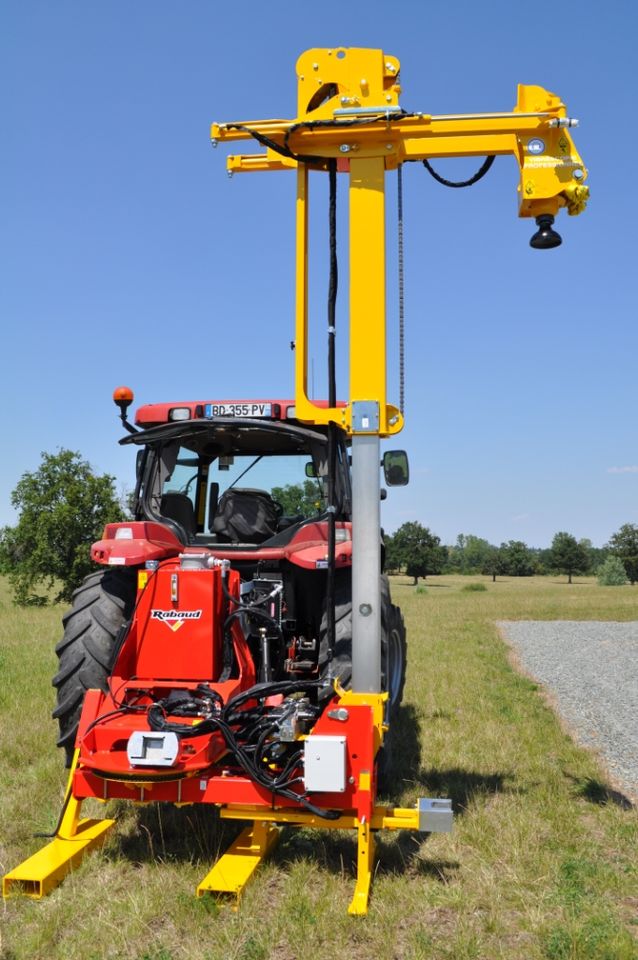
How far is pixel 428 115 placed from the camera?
455cm

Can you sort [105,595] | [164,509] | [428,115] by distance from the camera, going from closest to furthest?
[428,115] → [105,595] → [164,509]

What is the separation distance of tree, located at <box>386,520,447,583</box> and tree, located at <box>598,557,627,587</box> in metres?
18.6

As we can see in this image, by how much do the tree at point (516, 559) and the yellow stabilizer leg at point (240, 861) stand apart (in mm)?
87945

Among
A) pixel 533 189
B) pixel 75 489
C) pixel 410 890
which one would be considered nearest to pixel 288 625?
pixel 410 890

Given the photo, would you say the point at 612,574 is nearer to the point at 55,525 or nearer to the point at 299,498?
the point at 55,525

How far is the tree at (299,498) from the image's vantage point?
600 cm

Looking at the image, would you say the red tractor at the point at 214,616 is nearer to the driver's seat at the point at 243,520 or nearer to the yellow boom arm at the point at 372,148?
the driver's seat at the point at 243,520

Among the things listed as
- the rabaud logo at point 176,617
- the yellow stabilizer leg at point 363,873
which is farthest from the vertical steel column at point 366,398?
the rabaud logo at point 176,617

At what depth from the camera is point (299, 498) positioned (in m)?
6.15

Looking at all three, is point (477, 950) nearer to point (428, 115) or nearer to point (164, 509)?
point (164, 509)

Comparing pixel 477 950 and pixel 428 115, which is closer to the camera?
pixel 477 950

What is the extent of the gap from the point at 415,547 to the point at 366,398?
68.7 metres

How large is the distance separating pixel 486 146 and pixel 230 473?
2.99m

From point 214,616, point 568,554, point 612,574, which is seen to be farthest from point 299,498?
point 568,554
